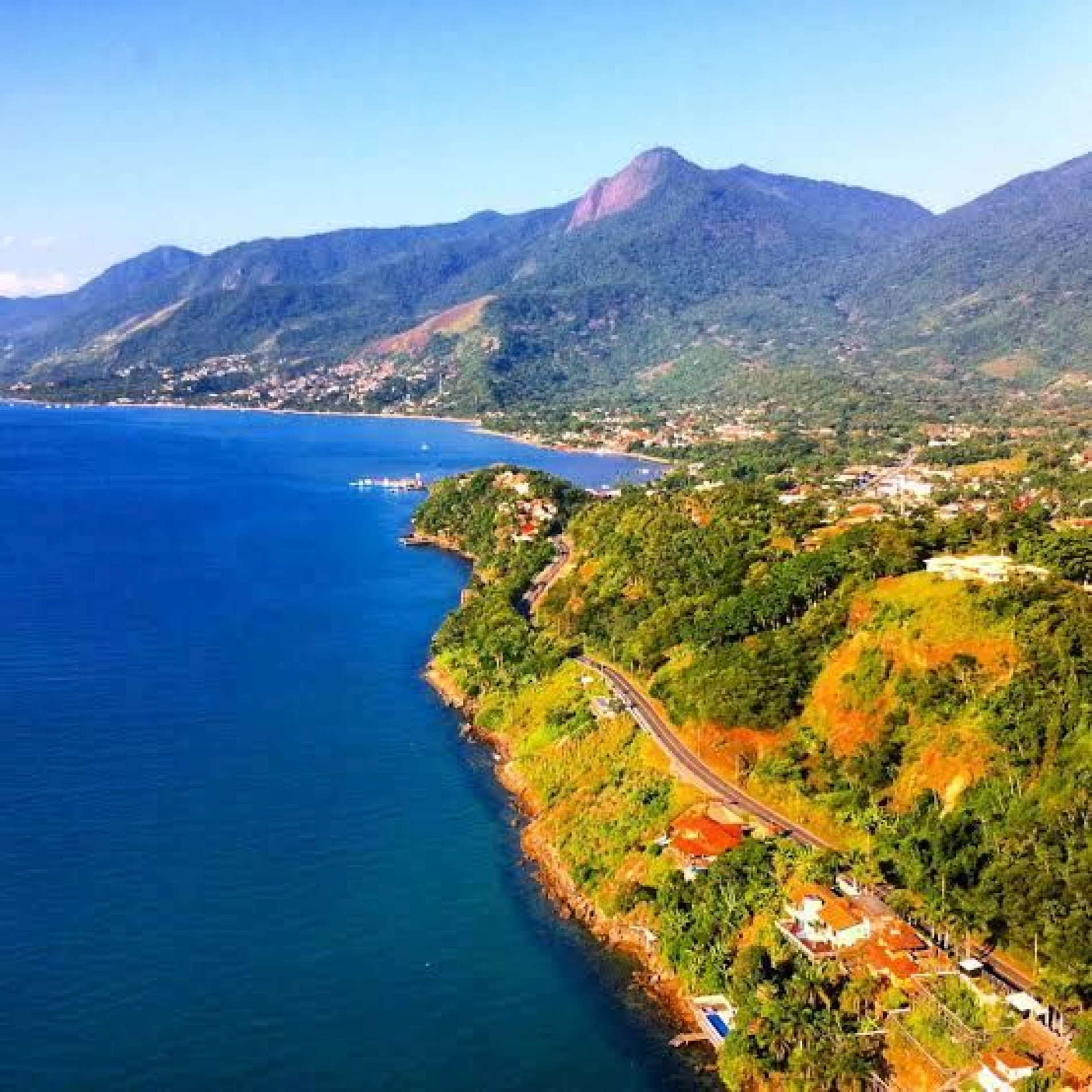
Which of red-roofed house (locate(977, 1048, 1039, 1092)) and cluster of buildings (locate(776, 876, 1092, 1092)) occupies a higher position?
cluster of buildings (locate(776, 876, 1092, 1092))

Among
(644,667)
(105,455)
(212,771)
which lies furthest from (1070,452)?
(105,455)

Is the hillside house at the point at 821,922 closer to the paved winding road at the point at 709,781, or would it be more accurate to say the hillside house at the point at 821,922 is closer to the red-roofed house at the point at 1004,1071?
the paved winding road at the point at 709,781

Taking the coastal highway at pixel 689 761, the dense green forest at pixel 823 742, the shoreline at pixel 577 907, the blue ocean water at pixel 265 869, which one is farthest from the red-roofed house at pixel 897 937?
the blue ocean water at pixel 265 869

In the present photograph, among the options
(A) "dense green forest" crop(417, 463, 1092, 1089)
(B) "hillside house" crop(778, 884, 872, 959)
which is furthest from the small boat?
(B) "hillside house" crop(778, 884, 872, 959)

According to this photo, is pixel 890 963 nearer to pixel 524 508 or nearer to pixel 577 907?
pixel 577 907

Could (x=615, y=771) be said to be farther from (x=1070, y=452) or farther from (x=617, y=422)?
(x=617, y=422)

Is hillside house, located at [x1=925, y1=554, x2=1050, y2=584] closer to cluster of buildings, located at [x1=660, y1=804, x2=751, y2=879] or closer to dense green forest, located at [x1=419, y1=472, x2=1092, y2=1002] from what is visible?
dense green forest, located at [x1=419, y1=472, x2=1092, y2=1002]

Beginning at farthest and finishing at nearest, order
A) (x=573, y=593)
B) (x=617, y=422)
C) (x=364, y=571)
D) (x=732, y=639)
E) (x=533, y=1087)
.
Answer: (x=617, y=422)
(x=364, y=571)
(x=573, y=593)
(x=732, y=639)
(x=533, y=1087)
